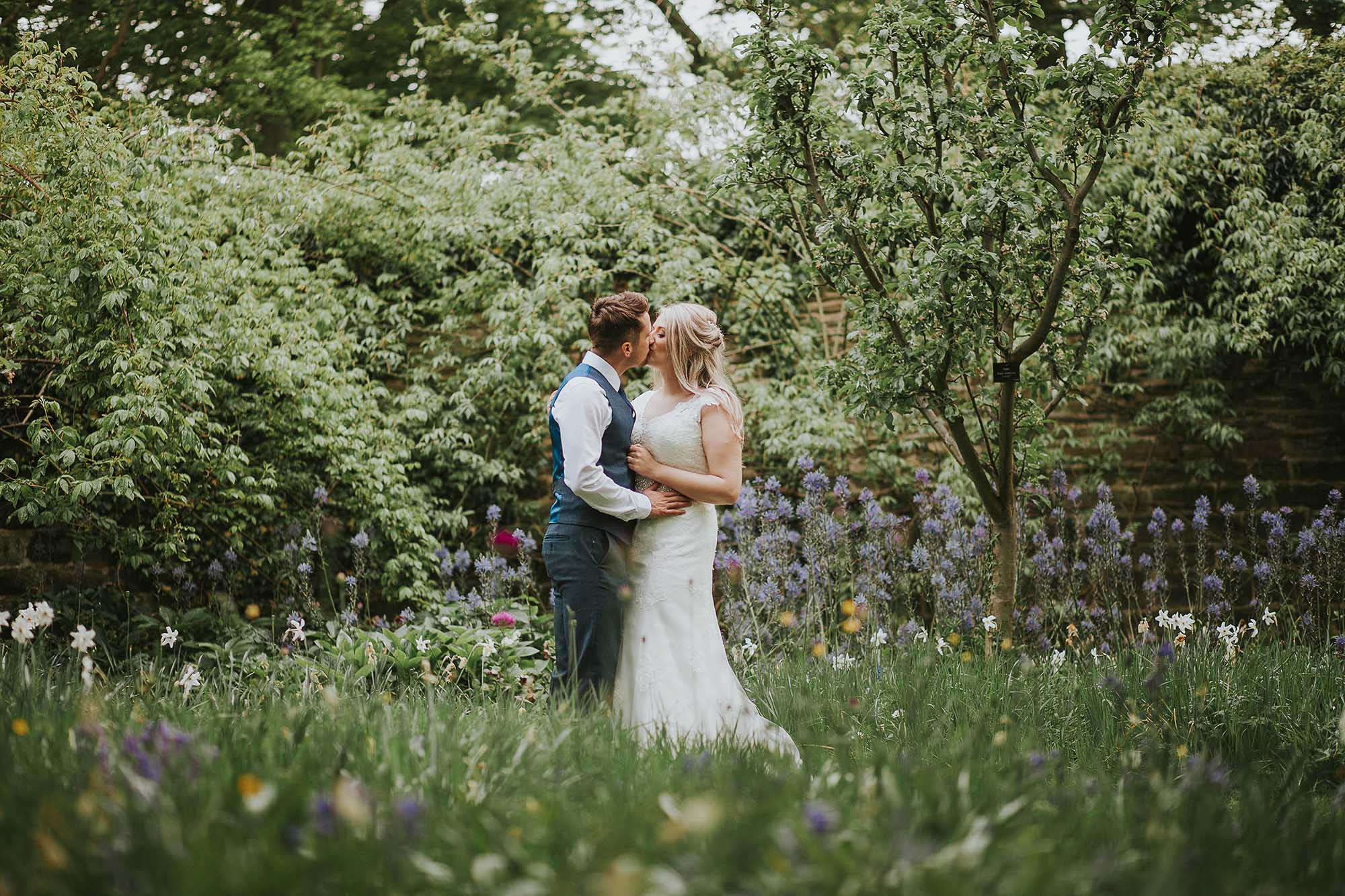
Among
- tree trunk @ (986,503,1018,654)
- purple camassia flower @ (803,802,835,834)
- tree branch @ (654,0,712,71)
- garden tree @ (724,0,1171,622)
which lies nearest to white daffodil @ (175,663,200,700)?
purple camassia flower @ (803,802,835,834)

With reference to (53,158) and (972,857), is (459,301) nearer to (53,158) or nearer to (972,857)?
(53,158)

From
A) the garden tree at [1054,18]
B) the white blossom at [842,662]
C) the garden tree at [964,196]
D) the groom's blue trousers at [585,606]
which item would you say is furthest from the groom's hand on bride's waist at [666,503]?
the garden tree at [1054,18]

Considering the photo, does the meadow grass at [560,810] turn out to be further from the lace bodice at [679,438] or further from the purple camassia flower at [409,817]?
the lace bodice at [679,438]

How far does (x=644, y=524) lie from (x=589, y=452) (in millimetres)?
382

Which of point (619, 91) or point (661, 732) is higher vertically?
point (619, 91)

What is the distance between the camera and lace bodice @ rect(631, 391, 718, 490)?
3312mm

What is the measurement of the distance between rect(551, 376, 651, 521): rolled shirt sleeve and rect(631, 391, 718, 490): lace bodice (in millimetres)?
219

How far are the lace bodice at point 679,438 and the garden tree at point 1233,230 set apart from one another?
448 cm

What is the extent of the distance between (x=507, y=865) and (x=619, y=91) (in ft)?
34.8

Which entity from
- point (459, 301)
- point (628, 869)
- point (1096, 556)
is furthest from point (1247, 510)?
point (628, 869)

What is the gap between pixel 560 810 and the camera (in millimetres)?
1729

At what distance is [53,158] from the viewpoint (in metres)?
4.80

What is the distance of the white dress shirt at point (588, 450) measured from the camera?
10.1 feet

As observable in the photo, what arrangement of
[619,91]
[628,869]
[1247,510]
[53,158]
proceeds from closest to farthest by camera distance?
[628,869] → [53,158] → [1247,510] → [619,91]
